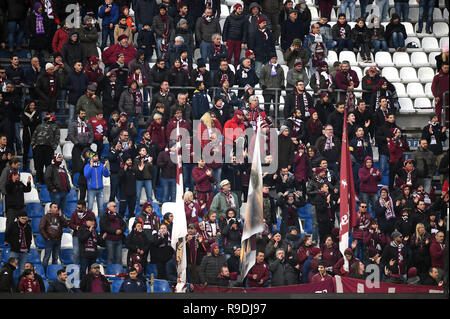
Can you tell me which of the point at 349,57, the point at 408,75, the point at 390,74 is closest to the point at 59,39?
the point at 349,57

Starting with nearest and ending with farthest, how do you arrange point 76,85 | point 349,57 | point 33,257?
1. point 33,257
2. point 76,85
3. point 349,57

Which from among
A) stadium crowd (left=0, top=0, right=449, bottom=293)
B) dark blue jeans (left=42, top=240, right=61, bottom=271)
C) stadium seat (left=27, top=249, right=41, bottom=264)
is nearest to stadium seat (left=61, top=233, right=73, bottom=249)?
dark blue jeans (left=42, top=240, right=61, bottom=271)

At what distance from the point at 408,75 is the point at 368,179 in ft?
14.2

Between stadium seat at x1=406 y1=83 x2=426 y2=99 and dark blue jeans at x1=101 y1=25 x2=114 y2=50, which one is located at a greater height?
dark blue jeans at x1=101 y1=25 x2=114 y2=50

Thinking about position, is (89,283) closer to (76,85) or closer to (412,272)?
(76,85)

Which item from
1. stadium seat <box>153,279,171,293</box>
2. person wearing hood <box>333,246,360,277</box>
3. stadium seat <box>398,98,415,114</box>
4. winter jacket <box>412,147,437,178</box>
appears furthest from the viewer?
stadium seat <box>398,98,415,114</box>

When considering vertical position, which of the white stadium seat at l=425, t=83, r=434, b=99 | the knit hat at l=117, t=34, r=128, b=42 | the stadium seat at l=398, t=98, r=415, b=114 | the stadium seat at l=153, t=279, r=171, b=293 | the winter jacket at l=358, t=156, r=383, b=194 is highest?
the knit hat at l=117, t=34, r=128, b=42

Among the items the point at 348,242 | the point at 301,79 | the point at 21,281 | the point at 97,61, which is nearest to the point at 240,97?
the point at 301,79

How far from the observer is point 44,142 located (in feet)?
78.2

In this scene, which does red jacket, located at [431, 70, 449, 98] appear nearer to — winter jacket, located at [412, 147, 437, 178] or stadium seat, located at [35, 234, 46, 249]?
winter jacket, located at [412, 147, 437, 178]

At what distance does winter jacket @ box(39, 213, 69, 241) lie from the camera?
73.9 ft

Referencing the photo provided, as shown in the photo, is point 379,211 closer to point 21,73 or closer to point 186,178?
point 186,178

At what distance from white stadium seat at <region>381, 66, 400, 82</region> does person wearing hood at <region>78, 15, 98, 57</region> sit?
5916mm

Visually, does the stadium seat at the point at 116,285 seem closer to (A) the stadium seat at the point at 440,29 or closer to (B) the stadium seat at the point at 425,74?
(B) the stadium seat at the point at 425,74
